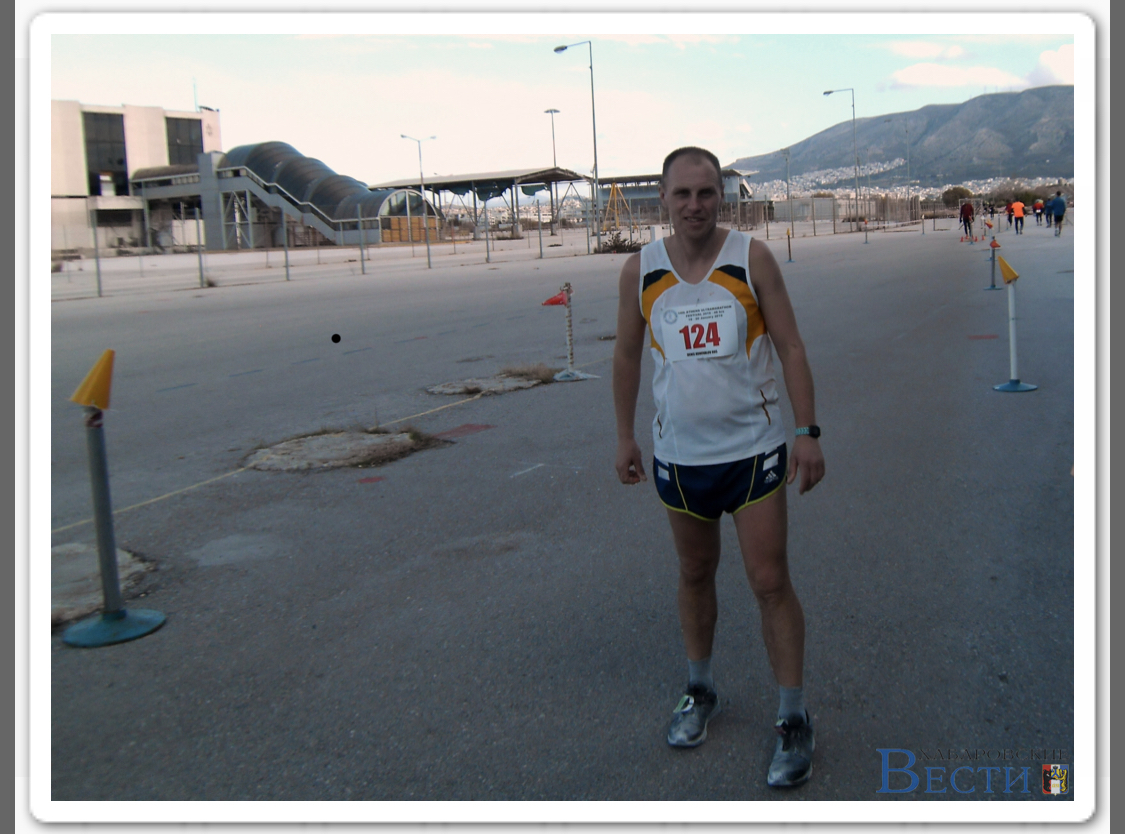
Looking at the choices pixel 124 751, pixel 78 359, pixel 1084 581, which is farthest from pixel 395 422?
pixel 78 359

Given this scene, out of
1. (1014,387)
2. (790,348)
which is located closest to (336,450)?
(790,348)

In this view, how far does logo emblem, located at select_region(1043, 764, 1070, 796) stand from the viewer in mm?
3062

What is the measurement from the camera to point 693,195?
3.00m

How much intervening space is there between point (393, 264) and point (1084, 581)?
38.1 m

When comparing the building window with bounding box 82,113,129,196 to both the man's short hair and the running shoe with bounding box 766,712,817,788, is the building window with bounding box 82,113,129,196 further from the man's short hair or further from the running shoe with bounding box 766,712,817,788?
the running shoe with bounding box 766,712,817,788

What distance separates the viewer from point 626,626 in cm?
425

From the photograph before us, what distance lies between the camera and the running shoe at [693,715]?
3.28 metres

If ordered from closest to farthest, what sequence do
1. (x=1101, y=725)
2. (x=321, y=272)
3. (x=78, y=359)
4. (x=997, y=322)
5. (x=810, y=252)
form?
(x=1101, y=725) → (x=78, y=359) → (x=997, y=322) → (x=321, y=272) → (x=810, y=252)

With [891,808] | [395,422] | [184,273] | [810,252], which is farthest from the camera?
[810,252]

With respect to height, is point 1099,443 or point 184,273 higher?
point 184,273

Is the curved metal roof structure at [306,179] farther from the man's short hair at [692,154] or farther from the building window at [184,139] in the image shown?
the man's short hair at [692,154]

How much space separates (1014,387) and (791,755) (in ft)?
24.1

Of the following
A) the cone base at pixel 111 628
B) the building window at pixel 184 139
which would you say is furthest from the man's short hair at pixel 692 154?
the building window at pixel 184 139

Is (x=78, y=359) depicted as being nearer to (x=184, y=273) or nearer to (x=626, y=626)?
(x=626, y=626)
